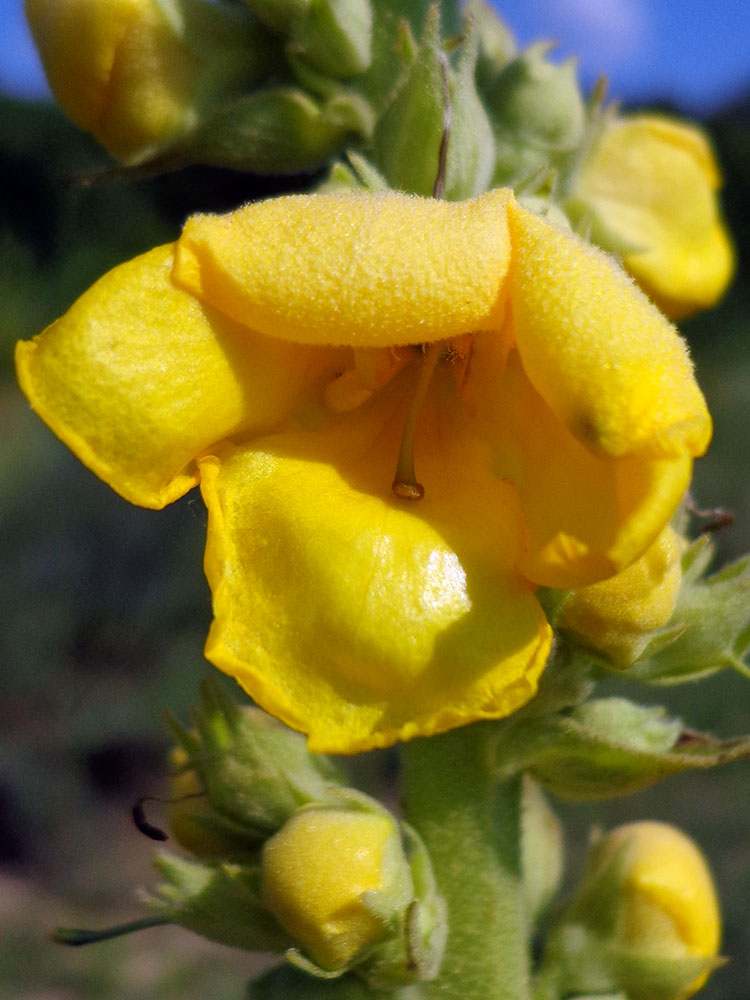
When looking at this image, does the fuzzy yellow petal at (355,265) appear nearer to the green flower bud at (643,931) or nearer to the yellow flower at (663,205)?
the yellow flower at (663,205)

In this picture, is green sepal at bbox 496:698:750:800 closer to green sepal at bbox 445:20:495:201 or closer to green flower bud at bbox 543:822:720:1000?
green flower bud at bbox 543:822:720:1000

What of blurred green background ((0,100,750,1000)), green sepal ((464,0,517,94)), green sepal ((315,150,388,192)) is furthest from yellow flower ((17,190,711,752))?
blurred green background ((0,100,750,1000))

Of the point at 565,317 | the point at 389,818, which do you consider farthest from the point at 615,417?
the point at 389,818

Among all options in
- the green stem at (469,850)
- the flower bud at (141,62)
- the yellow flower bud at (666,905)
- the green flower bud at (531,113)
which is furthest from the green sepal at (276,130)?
the yellow flower bud at (666,905)

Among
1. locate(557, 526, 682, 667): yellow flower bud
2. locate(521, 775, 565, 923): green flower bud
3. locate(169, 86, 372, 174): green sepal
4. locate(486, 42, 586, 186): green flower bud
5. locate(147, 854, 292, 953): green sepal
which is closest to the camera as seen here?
locate(557, 526, 682, 667): yellow flower bud

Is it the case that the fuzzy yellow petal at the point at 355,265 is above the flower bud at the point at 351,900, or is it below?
above

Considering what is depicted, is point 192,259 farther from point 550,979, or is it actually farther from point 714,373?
point 714,373
